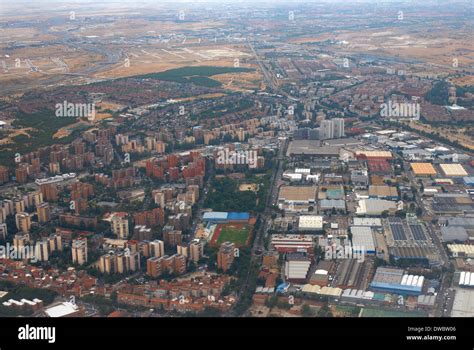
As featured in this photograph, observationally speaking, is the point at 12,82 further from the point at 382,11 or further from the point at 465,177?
the point at 382,11

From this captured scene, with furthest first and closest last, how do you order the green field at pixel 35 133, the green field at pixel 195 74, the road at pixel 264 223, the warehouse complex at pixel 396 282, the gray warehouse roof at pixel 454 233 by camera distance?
the green field at pixel 195 74, the green field at pixel 35 133, the gray warehouse roof at pixel 454 233, the road at pixel 264 223, the warehouse complex at pixel 396 282

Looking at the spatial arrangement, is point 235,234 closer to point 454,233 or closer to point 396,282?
point 396,282

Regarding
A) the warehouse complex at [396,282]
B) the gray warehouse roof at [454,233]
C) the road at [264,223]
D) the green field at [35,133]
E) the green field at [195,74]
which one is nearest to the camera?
the warehouse complex at [396,282]

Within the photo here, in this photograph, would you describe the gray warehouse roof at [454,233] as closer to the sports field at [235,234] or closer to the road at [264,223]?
the road at [264,223]

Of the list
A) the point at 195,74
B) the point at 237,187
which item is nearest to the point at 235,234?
the point at 237,187

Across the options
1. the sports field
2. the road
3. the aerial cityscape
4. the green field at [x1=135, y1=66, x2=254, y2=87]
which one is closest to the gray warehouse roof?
the aerial cityscape

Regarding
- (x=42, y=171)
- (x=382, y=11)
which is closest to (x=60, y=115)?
(x=42, y=171)

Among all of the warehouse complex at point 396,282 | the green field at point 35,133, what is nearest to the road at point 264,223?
the warehouse complex at point 396,282
